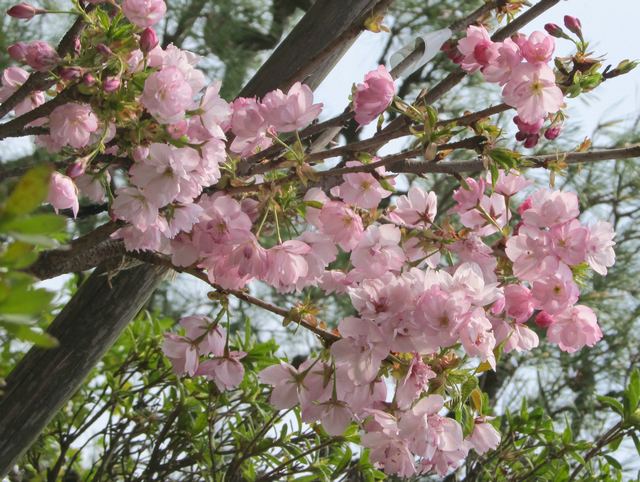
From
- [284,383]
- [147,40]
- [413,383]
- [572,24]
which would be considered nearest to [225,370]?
[284,383]

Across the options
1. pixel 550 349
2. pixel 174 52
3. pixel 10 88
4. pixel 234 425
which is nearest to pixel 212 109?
pixel 174 52

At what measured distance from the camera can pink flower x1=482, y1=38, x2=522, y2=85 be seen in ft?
2.35

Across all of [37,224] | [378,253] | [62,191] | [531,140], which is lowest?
[37,224]

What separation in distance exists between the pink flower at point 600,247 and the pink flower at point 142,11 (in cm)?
36

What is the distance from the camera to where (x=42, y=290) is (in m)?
0.27

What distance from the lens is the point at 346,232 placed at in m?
0.74

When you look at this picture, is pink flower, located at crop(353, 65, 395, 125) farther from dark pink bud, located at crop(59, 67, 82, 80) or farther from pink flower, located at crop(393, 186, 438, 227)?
dark pink bud, located at crop(59, 67, 82, 80)

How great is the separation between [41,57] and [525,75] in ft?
1.13

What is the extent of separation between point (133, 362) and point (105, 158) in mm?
609

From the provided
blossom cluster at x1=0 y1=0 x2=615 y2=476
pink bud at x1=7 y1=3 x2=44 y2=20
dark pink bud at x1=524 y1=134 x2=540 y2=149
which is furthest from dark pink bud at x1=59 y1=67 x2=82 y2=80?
dark pink bud at x1=524 y1=134 x2=540 y2=149

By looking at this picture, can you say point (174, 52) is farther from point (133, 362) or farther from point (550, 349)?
point (550, 349)

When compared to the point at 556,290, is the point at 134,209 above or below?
below

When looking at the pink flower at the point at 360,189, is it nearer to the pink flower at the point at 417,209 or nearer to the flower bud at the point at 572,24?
the pink flower at the point at 417,209

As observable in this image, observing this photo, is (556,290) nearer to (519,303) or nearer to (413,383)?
(519,303)
